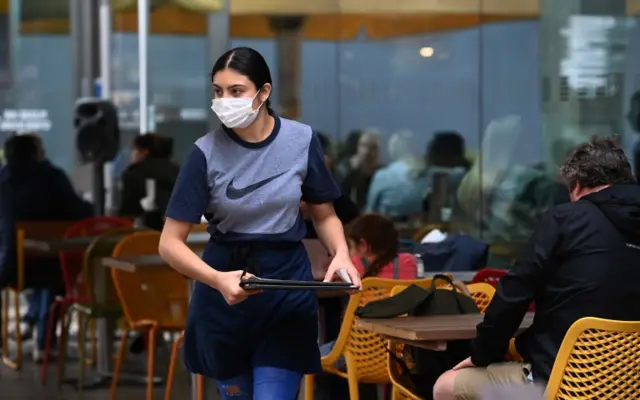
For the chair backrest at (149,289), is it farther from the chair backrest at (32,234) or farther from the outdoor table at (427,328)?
the outdoor table at (427,328)

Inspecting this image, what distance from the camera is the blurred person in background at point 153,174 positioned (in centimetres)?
1102

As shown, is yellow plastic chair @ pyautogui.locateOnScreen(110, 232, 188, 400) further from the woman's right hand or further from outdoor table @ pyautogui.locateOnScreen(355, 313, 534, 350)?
the woman's right hand

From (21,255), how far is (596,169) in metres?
5.77

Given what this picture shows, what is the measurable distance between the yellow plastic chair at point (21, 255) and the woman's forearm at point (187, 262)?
5726mm

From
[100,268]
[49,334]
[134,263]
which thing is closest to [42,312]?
[49,334]

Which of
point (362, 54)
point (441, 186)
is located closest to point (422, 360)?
point (441, 186)

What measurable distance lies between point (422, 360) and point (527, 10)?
5.19 m

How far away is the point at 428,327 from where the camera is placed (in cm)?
480

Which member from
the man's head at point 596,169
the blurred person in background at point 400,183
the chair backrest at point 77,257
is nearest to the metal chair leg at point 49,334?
the chair backrest at point 77,257

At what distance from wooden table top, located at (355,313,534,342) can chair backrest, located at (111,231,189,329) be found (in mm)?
2738

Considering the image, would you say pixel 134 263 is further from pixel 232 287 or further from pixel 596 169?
pixel 232 287

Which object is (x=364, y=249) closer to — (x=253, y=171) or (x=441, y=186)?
(x=253, y=171)

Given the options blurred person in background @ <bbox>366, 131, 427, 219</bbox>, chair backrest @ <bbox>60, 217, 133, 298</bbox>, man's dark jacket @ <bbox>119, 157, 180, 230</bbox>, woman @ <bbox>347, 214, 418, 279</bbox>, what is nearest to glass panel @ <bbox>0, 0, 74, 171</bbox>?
man's dark jacket @ <bbox>119, 157, 180, 230</bbox>

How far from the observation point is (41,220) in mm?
10609
